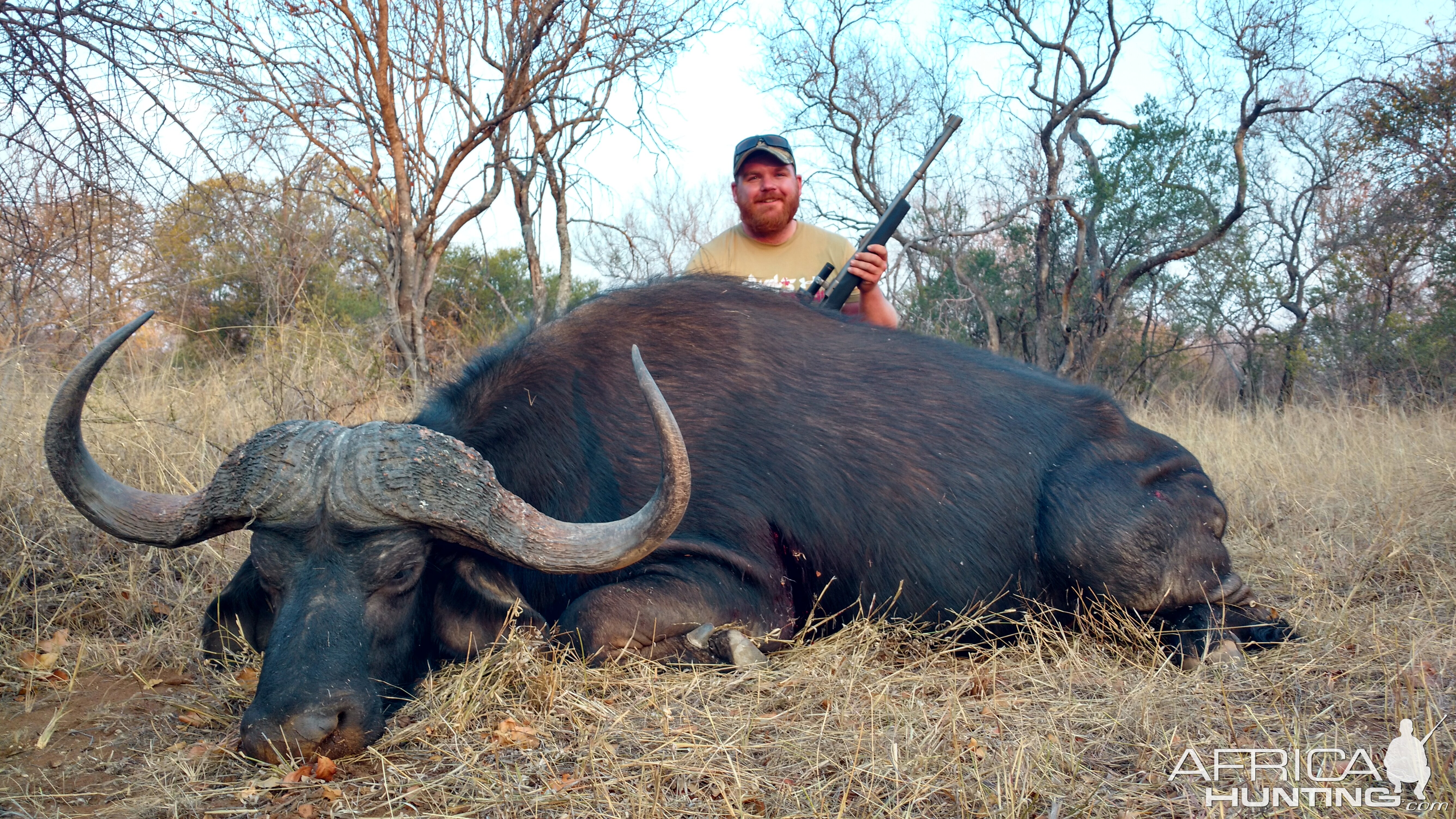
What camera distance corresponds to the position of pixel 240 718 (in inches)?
110

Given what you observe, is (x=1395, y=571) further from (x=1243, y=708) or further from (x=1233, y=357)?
(x=1233, y=357)

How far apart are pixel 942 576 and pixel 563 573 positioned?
4.96 ft

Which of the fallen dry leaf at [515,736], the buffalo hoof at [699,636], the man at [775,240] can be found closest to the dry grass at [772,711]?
the fallen dry leaf at [515,736]

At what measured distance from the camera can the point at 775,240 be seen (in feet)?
20.3

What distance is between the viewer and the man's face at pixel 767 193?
227 inches

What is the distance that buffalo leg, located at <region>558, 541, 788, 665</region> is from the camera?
3072 millimetres

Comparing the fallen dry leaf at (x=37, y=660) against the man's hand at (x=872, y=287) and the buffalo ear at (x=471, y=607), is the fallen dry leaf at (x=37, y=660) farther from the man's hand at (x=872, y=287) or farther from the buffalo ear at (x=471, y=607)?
the man's hand at (x=872, y=287)

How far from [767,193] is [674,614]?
3.43 m

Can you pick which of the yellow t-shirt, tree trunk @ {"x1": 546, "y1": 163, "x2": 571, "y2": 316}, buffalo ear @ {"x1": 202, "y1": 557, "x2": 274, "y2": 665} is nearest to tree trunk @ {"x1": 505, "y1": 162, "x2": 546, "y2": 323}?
tree trunk @ {"x1": 546, "y1": 163, "x2": 571, "y2": 316}

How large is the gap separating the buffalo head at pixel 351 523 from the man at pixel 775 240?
2719 millimetres

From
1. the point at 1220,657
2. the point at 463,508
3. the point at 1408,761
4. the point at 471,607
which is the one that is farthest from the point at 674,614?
the point at 1408,761
